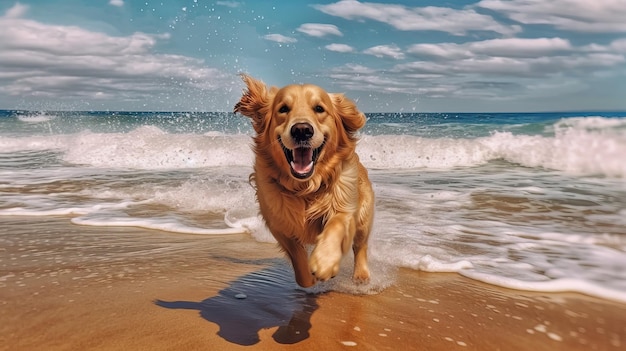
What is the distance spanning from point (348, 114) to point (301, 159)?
2.37ft

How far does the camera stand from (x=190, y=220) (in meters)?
6.44

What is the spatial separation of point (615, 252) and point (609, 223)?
140 cm

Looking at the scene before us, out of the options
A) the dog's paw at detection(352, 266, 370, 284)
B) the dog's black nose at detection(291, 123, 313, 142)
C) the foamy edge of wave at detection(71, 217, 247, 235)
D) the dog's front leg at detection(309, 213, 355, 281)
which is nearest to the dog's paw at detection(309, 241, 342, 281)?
the dog's front leg at detection(309, 213, 355, 281)

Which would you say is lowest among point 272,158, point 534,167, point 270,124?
point 534,167

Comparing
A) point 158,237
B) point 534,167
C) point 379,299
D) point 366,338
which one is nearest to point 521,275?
point 379,299

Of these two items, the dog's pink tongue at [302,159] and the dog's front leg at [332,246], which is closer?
the dog's front leg at [332,246]

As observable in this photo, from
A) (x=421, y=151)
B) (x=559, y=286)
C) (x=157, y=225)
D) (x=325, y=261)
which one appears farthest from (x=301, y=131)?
(x=421, y=151)

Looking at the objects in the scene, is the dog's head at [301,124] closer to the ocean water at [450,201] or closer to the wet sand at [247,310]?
the wet sand at [247,310]

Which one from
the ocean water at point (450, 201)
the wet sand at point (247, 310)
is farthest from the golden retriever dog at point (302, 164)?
the ocean water at point (450, 201)

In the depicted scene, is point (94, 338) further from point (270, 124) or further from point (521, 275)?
point (521, 275)

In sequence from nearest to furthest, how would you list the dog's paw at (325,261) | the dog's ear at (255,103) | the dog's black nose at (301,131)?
the dog's paw at (325,261) → the dog's black nose at (301,131) → the dog's ear at (255,103)

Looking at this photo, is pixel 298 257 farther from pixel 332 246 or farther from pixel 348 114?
pixel 348 114

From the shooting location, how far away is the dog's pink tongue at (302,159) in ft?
11.1

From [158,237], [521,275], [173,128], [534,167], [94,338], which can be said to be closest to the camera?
[94,338]
